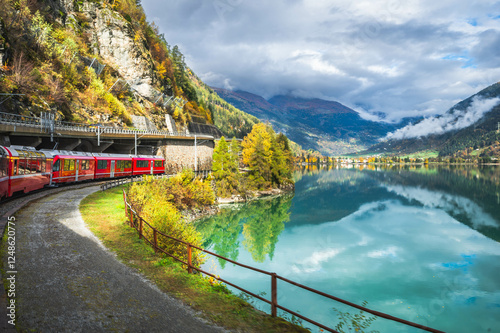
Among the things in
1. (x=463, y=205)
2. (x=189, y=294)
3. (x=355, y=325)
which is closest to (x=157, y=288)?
(x=189, y=294)

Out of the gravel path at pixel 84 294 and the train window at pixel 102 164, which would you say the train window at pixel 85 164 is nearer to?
the train window at pixel 102 164

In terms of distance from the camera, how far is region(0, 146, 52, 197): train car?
17922 mm

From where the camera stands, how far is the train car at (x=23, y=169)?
17.9 meters

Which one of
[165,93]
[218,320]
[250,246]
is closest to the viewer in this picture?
[218,320]

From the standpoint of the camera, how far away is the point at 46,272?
8461mm

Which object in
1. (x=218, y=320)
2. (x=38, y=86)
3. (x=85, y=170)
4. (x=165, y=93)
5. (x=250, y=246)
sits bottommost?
(x=250, y=246)

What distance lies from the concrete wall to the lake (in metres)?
16.2

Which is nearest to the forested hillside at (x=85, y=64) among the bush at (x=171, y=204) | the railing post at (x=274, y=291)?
the bush at (x=171, y=204)

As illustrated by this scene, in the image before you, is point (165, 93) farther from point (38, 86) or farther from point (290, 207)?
point (290, 207)

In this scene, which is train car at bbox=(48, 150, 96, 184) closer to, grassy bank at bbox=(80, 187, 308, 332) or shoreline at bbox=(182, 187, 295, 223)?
shoreline at bbox=(182, 187, 295, 223)

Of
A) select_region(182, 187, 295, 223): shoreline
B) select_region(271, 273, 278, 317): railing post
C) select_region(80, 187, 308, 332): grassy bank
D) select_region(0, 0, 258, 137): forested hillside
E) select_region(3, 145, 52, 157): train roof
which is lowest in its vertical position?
select_region(182, 187, 295, 223): shoreline

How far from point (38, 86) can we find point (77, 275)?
40.5 meters

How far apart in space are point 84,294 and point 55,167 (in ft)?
83.2

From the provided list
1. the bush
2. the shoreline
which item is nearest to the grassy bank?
the bush
